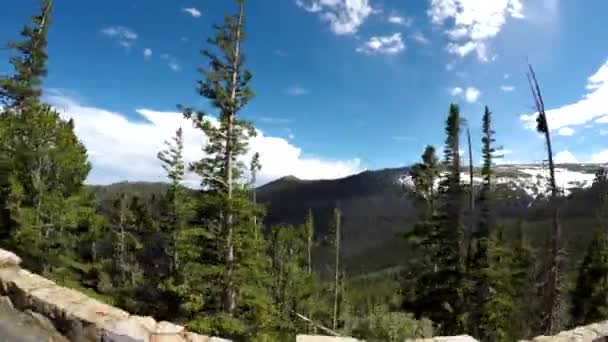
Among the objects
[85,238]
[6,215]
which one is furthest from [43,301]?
[85,238]

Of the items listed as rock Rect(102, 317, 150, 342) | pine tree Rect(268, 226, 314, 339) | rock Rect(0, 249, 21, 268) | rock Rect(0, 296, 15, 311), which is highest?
rock Rect(0, 249, 21, 268)

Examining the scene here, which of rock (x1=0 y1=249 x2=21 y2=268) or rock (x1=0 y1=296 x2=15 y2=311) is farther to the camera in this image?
rock (x1=0 y1=249 x2=21 y2=268)

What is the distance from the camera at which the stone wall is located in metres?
6.38

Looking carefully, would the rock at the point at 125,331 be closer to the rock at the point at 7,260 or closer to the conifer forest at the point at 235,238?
the rock at the point at 7,260

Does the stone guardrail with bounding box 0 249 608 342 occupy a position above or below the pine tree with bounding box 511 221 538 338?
above

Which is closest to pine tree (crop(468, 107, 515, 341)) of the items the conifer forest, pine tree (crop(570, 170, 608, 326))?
the conifer forest

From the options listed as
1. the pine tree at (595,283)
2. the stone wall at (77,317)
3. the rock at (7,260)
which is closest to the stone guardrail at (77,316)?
the stone wall at (77,317)

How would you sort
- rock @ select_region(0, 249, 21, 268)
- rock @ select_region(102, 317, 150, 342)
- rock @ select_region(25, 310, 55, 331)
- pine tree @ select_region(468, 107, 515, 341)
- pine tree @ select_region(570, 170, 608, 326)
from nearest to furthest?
rock @ select_region(102, 317, 150, 342), rock @ select_region(25, 310, 55, 331), rock @ select_region(0, 249, 21, 268), pine tree @ select_region(468, 107, 515, 341), pine tree @ select_region(570, 170, 608, 326)

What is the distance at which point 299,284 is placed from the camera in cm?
5391

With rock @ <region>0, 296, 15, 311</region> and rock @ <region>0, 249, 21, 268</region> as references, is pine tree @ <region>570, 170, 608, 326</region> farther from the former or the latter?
rock @ <region>0, 296, 15, 311</region>

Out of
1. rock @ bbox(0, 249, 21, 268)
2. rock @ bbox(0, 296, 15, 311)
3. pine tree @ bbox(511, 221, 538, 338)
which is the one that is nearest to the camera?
rock @ bbox(0, 296, 15, 311)

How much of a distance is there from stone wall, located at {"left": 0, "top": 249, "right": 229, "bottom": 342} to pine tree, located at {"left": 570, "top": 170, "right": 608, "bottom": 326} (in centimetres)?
4128

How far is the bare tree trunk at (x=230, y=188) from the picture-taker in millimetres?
19797

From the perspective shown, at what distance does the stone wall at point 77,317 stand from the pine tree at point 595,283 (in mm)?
41285
